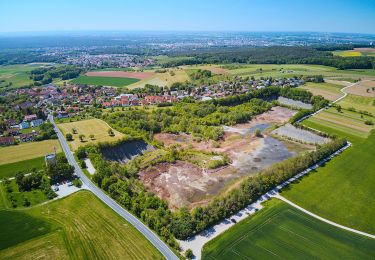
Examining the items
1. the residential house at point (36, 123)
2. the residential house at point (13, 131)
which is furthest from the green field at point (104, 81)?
the residential house at point (13, 131)

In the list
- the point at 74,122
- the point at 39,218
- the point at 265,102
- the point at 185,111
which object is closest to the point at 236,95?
the point at 265,102

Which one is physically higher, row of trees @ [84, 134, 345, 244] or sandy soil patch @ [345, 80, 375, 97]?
sandy soil patch @ [345, 80, 375, 97]

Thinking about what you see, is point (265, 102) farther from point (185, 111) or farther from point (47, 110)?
point (47, 110)

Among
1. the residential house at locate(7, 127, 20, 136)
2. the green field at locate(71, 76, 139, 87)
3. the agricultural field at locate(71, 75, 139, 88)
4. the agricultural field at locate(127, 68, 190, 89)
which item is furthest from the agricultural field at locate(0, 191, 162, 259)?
the green field at locate(71, 76, 139, 87)

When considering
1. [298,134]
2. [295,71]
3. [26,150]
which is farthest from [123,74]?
[298,134]

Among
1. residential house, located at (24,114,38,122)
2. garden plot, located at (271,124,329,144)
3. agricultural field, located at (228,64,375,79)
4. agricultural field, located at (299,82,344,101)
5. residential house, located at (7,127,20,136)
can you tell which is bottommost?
garden plot, located at (271,124,329,144)

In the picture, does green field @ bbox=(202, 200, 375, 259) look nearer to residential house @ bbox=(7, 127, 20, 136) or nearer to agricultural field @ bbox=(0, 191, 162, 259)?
agricultural field @ bbox=(0, 191, 162, 259)

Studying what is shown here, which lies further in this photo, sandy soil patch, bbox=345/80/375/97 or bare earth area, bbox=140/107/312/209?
sandy soil patch, bbox=345/80/375/97
